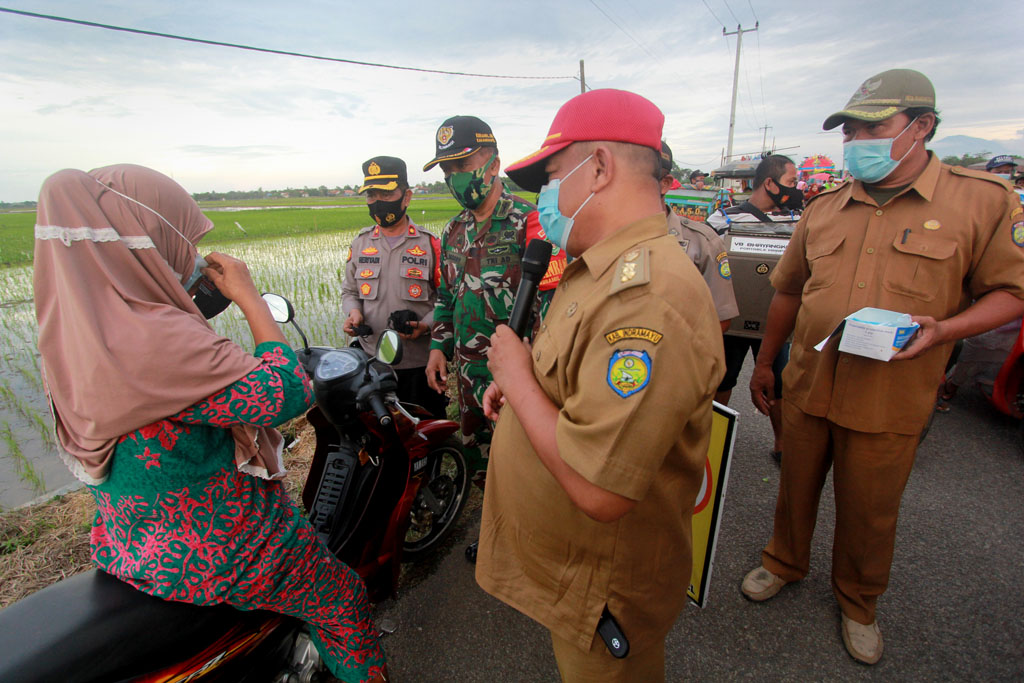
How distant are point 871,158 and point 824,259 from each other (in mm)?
375

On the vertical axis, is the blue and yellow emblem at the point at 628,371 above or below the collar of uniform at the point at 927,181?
below

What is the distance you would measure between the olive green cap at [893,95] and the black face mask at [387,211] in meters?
2.38

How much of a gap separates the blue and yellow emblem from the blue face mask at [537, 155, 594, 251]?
1.36 feet

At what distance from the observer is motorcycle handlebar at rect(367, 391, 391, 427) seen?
5.30ft

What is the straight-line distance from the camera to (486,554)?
1388mm

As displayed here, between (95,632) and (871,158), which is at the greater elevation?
(871,158)

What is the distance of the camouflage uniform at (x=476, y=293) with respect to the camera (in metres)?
2.44

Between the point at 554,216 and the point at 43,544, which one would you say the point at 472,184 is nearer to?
Answer: the point at 554,216

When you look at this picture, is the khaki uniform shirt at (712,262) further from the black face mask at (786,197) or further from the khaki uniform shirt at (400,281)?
the black face mask at (786,197)

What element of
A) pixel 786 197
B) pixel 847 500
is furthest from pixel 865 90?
pixel 786 197

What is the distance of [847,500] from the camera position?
1.93 metres

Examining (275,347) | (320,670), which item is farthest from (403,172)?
(320,670)

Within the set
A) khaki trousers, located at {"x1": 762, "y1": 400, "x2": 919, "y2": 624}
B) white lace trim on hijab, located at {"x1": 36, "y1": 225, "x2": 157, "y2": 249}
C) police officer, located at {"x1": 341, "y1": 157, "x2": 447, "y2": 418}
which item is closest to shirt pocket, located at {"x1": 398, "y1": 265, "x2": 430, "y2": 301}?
police officer, located at {"x1": 341, "y1": 157, "x2": 447, "y2": 418}

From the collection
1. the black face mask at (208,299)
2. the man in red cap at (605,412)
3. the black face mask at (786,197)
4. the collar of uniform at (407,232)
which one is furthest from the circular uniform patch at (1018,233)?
the black face mask at (786,197)
